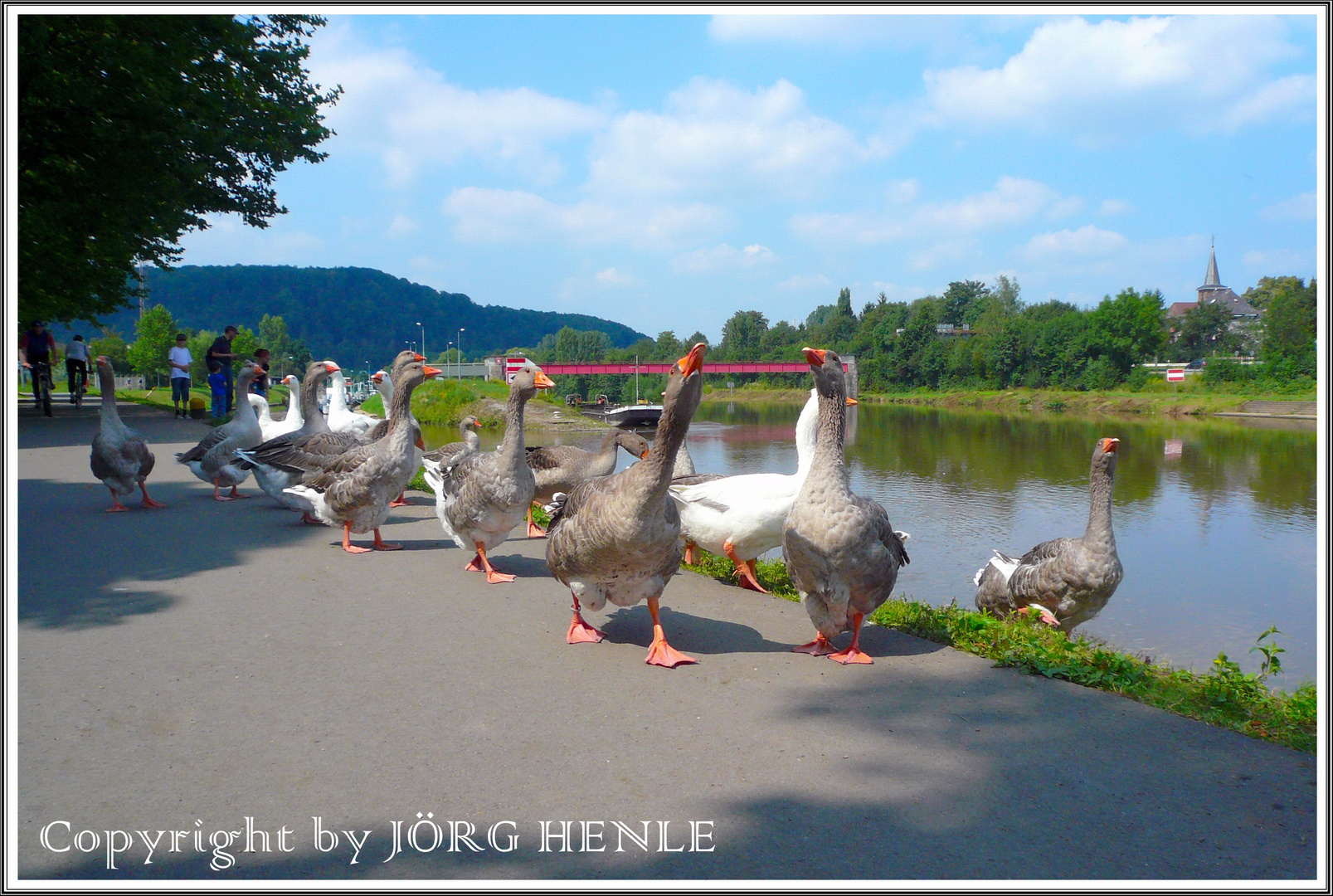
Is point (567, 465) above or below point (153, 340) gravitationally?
below

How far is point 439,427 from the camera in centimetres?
3909

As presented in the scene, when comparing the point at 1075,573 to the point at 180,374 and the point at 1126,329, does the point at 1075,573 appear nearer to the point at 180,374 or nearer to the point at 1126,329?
the point at 180,374

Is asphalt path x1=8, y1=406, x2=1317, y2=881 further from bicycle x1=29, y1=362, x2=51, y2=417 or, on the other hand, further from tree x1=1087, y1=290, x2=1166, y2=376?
tree x1=1087, y1=290, x2=1166, y2=376

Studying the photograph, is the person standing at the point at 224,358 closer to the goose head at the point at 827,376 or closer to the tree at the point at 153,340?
the goose head at the point at 827,376

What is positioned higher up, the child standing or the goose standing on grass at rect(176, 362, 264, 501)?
the child standing

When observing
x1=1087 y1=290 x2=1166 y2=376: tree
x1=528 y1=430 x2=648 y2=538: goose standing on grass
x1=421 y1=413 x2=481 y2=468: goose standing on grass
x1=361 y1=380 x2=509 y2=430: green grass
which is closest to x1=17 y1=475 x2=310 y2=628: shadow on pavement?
x1=421 y1=413 x2=481 y2=468: goose standing on grass

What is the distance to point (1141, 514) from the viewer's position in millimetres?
16625

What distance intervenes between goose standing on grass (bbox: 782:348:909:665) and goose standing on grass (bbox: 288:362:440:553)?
444 cm

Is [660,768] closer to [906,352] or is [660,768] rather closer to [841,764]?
[841,764]

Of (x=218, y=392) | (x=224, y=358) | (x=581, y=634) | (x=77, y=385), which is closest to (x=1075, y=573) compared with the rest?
(x=581, y=634)

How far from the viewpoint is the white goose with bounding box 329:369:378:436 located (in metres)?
13.2

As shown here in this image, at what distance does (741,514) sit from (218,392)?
18.5 meters

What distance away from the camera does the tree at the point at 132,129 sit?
1504 cm

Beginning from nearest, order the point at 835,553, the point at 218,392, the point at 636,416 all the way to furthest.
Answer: the point at 835,553 < the point at 218,392 < the point at 636,416
